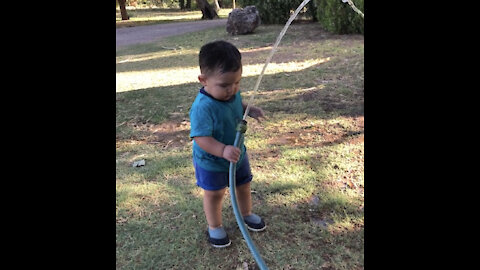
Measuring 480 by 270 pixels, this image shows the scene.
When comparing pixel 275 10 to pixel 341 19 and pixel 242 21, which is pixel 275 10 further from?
pixel 341 19

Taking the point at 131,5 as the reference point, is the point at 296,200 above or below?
below

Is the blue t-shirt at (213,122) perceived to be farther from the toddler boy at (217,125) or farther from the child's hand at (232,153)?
the child's hand at (232,153)

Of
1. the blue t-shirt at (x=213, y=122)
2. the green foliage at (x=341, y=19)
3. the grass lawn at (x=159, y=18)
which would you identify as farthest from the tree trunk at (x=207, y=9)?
the blue t-shirt at (x=213, y=122)

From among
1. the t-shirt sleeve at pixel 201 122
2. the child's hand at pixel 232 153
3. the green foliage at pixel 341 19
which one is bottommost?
the child's hand at pixel 232 153

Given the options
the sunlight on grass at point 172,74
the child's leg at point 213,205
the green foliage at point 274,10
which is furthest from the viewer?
the green foliage at point 274,10

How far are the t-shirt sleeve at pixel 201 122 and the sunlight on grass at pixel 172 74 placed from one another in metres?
4.01

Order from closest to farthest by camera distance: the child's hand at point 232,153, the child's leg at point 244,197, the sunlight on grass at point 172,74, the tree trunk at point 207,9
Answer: the child's hand at point 232,153 → the child's leg at point 244,197 → the sunlight on grass at point 172,74 → the tree trunk at point 207,9

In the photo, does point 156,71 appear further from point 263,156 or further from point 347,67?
point 263,156

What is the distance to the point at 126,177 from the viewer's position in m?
3.01

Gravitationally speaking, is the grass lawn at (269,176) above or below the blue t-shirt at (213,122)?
below

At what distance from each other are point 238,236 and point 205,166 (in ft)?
1.69

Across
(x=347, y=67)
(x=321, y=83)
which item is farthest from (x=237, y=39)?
(x=321, y=83)

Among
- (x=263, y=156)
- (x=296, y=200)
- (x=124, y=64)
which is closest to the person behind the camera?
(x=296, y=200)

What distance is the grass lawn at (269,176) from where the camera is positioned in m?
2.14
